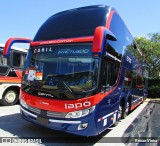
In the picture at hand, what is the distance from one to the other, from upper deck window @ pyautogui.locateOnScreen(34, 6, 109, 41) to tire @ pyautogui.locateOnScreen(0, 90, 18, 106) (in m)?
5.38

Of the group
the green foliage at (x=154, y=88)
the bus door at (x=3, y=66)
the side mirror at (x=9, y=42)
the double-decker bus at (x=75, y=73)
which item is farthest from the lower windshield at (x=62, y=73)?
the green foliage at (x=154, y=88)

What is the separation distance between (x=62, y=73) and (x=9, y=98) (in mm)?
6674

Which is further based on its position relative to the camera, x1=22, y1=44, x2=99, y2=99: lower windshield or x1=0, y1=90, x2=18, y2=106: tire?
x1=0, y1=90, x2=18, y2=106: tire

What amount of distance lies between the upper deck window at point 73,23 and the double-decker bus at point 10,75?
4.48 m

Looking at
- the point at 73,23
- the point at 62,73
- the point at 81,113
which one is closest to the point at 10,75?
the point at 73,23

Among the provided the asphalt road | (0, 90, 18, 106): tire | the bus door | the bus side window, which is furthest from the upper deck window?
(0, 90, 18, 106): tire

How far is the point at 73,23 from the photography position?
639 centimetres

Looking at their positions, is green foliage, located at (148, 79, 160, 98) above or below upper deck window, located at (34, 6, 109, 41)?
below

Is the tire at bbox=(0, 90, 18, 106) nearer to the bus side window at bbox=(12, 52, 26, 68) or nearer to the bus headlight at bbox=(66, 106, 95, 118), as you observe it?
the bus side window at bbox=(12, 52, 26, 68)

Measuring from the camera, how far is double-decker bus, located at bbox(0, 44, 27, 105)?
34.7 feet

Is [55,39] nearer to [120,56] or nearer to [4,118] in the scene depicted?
[120,56]

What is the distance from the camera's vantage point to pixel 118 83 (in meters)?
7.12

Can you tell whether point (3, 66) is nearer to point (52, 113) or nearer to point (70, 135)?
point (70, 135)

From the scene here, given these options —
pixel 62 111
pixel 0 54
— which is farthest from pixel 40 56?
pixel 0 54
